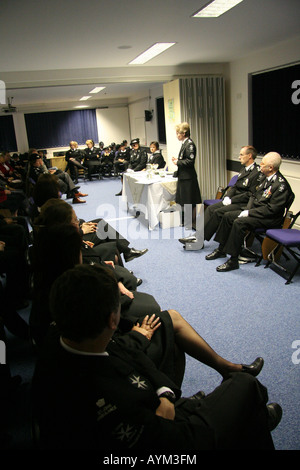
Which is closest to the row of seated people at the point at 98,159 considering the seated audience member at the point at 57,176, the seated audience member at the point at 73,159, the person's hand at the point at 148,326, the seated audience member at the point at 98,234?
the seated audience member at the point at 73,159

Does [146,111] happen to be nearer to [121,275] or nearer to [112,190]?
[112,190]

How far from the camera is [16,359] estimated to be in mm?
2457

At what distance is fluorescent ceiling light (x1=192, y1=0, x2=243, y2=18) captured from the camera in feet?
8.98

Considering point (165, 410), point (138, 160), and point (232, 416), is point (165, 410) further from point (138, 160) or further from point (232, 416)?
point (138, 160)

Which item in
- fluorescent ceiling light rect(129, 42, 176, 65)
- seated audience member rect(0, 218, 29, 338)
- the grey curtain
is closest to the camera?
seated audience member rect(0, 218, 29, 338)

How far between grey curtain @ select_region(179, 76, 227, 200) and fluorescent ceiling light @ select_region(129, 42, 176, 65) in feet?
2.98

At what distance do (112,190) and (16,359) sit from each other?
6.85 m

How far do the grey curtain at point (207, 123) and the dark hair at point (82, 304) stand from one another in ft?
17.3

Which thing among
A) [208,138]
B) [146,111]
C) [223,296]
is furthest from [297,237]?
[146,111]

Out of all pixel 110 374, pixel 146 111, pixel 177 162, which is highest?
pixel 146 111

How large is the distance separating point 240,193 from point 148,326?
2.95 m

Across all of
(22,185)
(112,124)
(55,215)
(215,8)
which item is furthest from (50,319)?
(112,124)

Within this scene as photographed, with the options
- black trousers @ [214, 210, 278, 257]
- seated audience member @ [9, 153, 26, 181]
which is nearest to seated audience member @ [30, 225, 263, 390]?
black trousers @ [214, 210, 278, 257]

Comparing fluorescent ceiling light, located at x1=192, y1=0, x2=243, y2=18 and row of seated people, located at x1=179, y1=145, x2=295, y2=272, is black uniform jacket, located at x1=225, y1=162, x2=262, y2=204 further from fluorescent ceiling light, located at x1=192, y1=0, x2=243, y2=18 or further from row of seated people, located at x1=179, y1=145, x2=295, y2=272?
fluorescent ceiling light, located at x1=192, y1=0, x2=243, y2=18
